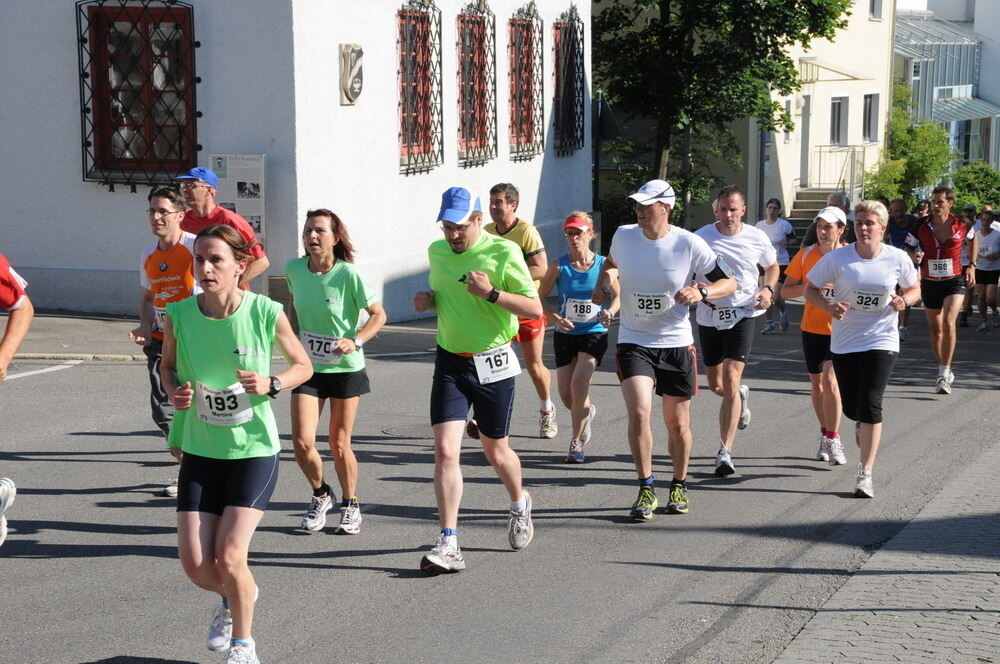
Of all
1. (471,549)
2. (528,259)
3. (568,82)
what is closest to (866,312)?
(528,259)

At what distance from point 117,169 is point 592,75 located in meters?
14.9

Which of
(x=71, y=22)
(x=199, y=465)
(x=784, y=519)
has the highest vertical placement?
(x=71, y=22)

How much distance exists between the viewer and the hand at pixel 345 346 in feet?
24.6

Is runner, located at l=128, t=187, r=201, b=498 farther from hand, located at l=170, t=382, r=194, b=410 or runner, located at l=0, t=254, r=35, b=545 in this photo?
hand, located at l=170, t=382, r=194, b=410

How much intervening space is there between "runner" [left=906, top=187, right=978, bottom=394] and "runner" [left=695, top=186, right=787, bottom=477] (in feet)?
14.9

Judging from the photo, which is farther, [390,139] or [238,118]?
[390,139]

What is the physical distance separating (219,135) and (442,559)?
10.3m

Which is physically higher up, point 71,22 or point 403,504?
point 71,22

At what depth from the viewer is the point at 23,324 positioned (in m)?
7.11

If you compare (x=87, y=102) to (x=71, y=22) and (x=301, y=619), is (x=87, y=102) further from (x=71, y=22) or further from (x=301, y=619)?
(x=301, y=619)

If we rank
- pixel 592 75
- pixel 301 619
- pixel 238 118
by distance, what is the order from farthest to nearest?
pixel 592 75 → pixel 238 118 → pixel 301 619

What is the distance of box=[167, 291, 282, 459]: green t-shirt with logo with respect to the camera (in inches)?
223

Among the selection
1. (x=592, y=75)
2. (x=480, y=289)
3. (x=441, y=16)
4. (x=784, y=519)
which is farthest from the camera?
(x=592, y=75)

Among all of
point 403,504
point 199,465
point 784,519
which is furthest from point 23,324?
point 784,519
